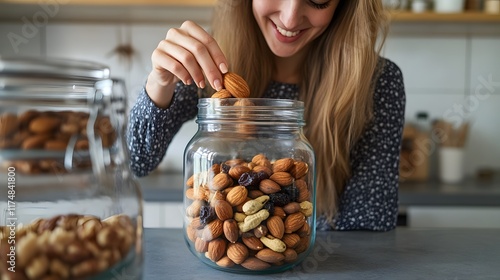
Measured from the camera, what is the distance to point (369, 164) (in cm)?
89

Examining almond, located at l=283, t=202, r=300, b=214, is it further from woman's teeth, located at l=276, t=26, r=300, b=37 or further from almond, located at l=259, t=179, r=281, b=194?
woman's teeth, located at l=276, t=26, r=300, b=37

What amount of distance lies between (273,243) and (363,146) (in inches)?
18.5

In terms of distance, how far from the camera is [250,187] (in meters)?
0.49

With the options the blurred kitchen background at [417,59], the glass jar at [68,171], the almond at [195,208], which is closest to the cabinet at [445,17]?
the blurred kitchen background at [417,59]

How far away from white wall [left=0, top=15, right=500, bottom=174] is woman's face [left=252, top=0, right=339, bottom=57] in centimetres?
100

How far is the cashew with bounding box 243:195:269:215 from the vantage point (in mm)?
482

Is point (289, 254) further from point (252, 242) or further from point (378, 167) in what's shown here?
point (378, 167)

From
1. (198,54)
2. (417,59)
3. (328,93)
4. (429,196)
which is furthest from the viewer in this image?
(417,59)

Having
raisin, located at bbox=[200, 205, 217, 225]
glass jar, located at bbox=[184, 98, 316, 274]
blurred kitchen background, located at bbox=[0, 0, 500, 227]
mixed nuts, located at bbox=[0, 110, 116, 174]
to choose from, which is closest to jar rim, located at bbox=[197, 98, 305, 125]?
glass jar, located at bbox=[184, 98, 316, 274]

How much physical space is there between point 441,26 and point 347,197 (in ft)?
3.55

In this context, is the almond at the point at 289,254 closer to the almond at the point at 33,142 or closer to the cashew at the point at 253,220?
the cashew at the point at 253,220

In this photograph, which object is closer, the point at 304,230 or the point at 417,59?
the point at 304,230

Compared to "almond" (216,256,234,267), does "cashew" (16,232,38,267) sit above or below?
above

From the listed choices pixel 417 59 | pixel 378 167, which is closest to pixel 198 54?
pixel 378 167
